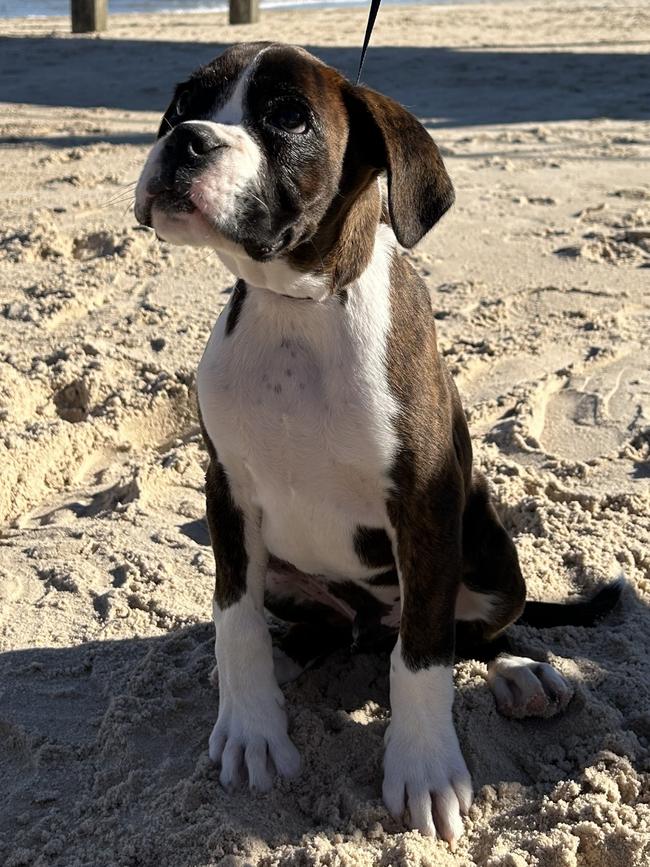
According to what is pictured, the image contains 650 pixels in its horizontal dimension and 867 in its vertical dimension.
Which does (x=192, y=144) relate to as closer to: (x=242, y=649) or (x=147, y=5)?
(x=242, y=649)

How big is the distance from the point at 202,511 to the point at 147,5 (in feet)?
66.2

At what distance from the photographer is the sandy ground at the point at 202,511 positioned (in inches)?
107

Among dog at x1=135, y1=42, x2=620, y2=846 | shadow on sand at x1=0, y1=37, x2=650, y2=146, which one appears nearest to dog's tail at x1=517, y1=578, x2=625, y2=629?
dog at x1=135, y1=42, x2=620, y2=846

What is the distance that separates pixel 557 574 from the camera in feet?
12.3

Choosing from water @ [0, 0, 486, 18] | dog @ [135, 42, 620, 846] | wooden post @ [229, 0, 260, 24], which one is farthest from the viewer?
water @ [0, 0, 486, 18]

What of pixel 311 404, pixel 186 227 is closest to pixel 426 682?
pixel 311 404

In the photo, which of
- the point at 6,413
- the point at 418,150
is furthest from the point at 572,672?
the point at 6,413

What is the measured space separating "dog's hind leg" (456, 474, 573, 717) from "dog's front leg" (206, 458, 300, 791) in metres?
0.58

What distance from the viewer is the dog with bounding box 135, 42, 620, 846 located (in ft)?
8.29

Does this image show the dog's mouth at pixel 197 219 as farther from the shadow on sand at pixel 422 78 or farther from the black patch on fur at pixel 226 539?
the shadow on sand at pixel 422 78

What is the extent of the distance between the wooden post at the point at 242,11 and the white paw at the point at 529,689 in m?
13.4

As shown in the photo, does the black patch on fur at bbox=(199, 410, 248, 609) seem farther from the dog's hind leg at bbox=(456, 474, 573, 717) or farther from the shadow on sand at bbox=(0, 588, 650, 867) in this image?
the dog's hind leg at bbox=(456, 474, 573, 717)

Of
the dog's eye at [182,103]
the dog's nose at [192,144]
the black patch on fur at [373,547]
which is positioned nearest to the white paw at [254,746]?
the black patch on fur at [373,547]

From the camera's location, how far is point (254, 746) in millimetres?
2840
